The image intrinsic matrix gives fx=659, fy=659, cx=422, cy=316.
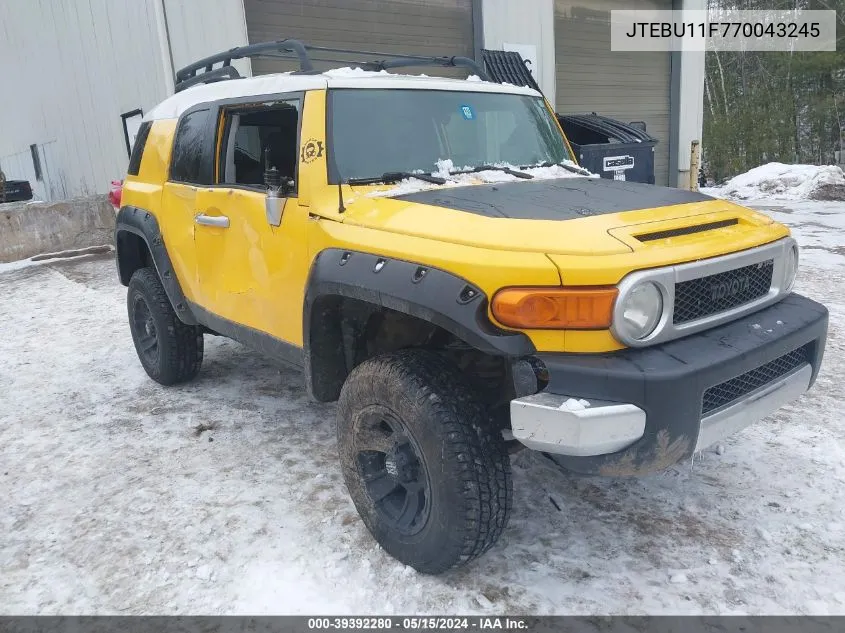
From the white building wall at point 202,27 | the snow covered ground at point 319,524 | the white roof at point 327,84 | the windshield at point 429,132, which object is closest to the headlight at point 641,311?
the snow covered ground at point 319,524

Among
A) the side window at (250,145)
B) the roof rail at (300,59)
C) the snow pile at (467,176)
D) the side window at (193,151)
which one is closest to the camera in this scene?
the snow pile at (467,176)

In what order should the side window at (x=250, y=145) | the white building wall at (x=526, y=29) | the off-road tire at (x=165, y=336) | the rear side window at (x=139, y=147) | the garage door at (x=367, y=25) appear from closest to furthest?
the side window at (x=250, y=145)
the off-road tire at (x=165, y=336)
the rear side window at (x=139, y=147)
the garage door at (x=367, y=25)
the white building wall at (x=526, y=29)

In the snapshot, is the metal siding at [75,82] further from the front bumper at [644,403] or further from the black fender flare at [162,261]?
the front bumper at [644,403]

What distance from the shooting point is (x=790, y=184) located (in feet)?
50.2

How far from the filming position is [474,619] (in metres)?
2.33

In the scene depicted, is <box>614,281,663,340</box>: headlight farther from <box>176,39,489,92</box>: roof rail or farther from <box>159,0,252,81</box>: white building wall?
<box>159,0,252,81</box>: white building wall

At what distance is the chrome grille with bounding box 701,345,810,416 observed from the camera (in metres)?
2.24

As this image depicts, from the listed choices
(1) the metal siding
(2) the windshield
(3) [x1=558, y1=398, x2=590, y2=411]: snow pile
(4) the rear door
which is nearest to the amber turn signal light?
(3) [x1=558, y1=398, x2=590, y2=411]: snow pile

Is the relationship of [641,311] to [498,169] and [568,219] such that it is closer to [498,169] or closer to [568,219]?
[568,219]

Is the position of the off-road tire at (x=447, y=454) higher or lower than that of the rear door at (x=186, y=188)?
lower

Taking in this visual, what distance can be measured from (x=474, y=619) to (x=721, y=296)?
145 centimetres

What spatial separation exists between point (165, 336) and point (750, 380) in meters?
3.55

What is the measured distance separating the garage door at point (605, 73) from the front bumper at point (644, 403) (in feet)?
37.5

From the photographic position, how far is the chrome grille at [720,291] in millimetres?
2258
